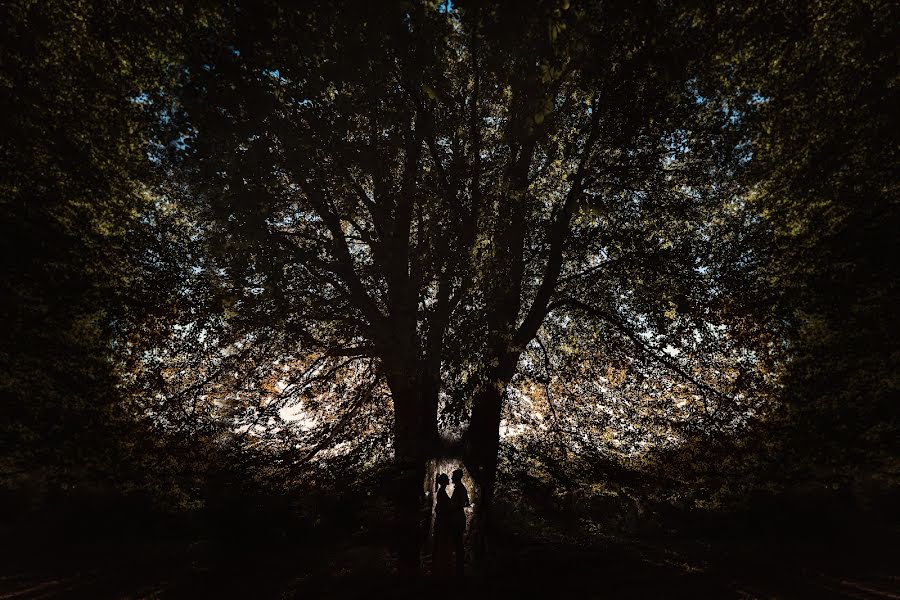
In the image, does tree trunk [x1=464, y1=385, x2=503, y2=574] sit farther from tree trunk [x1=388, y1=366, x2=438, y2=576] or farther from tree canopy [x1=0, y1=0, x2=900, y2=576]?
tree trunk [x1=388, y1=366, x2=438, y2=576]

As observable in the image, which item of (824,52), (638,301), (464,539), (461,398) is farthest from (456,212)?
(824,52)

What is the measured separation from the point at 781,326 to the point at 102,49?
1709 centimetres

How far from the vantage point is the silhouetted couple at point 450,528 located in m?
7.92

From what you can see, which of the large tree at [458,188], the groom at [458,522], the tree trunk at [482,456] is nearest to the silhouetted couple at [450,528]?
the groom at [458,522]

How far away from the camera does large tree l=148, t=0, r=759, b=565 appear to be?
23.6ft

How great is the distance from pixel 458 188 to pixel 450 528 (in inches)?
287

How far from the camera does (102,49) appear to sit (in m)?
8.59

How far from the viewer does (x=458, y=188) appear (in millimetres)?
8766

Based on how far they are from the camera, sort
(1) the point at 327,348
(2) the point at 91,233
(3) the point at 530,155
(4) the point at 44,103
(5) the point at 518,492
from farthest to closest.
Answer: (5) the point at 518,492, (1) the point at 327,348, (3) the point at 530,155, (2) the point at 91,233, (4) the point at 44,103

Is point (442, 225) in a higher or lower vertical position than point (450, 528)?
higher

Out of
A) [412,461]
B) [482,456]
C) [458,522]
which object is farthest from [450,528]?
[412,461]

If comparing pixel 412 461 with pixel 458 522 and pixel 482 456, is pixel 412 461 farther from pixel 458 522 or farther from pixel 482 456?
pixel 458 522

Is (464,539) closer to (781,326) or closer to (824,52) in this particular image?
(781,326)

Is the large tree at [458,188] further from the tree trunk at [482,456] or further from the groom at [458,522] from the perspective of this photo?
the groom at [458,522]
